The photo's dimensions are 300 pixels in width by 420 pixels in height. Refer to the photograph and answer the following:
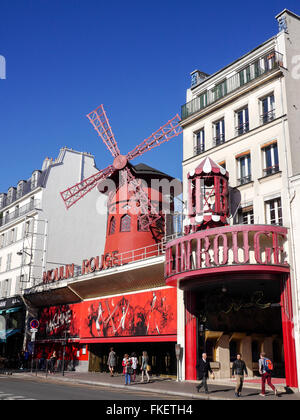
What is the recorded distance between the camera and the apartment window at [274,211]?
1673cm

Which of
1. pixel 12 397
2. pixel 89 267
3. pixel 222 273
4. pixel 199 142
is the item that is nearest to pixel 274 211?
pixel 222 273

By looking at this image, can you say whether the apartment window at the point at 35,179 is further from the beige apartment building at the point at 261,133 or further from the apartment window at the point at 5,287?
the beige apartment building at the point at 261,133

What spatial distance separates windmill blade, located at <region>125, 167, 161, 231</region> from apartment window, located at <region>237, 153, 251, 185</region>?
712 centimetres

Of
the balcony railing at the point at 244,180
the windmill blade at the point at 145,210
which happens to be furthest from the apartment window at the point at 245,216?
the windmill blade at the point at 145,210

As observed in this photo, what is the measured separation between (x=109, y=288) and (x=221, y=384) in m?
8.81

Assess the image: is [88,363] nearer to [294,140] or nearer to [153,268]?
[153,268]

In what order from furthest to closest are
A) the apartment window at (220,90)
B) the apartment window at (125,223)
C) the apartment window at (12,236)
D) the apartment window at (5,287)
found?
the apartment window at (12,236) < the apartment window at (5,287) < the apartment window at (125,223) < the apartment window at (220,90)

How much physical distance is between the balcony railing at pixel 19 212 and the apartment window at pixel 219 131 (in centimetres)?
1715

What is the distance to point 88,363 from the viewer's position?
2528 cm

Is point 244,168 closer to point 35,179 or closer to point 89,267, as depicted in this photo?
point 89,267

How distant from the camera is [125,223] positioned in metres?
26.4

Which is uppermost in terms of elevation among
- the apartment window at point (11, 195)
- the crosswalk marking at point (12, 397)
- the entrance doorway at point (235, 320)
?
the apartment window at point (11, 195)

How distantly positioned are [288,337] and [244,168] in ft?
22.2

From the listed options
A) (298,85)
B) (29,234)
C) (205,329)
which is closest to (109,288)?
(205,329)
